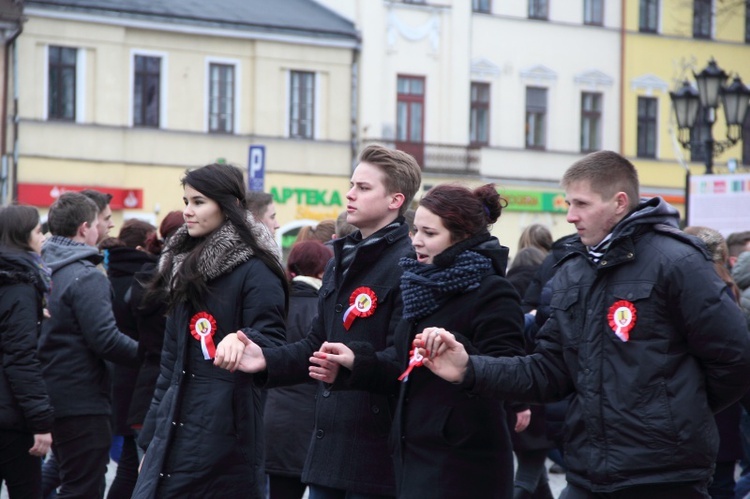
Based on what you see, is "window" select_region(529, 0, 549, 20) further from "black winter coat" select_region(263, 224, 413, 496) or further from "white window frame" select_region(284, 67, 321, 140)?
"black winter coat" select_region(263, 224, 413, 496)

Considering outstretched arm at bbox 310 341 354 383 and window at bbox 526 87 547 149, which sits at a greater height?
window at bbox 526 87 547 149

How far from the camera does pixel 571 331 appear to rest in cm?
508

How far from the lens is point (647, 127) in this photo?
3991 cm

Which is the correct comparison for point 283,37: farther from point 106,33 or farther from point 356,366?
point 356,366

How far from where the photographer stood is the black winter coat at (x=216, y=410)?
5.55m

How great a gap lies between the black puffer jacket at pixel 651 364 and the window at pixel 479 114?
107ft

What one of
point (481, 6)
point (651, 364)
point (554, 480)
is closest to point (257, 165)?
point (554, 480)

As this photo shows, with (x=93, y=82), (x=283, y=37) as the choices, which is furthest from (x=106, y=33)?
(x=283, y=37)

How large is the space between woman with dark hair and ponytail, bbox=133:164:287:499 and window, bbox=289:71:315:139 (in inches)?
1140

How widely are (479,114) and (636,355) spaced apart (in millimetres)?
33054

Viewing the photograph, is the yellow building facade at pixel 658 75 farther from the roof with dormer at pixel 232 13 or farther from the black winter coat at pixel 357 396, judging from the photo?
the black winter coat at pixel 357 396

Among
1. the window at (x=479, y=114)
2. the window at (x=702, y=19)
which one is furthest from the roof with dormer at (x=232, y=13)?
the window at (x=702, y=19)

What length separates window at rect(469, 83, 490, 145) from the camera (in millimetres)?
37375

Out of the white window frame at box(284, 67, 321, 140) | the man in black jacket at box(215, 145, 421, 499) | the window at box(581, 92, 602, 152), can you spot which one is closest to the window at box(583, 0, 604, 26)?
the window at box(581, 92, 602, 152)
